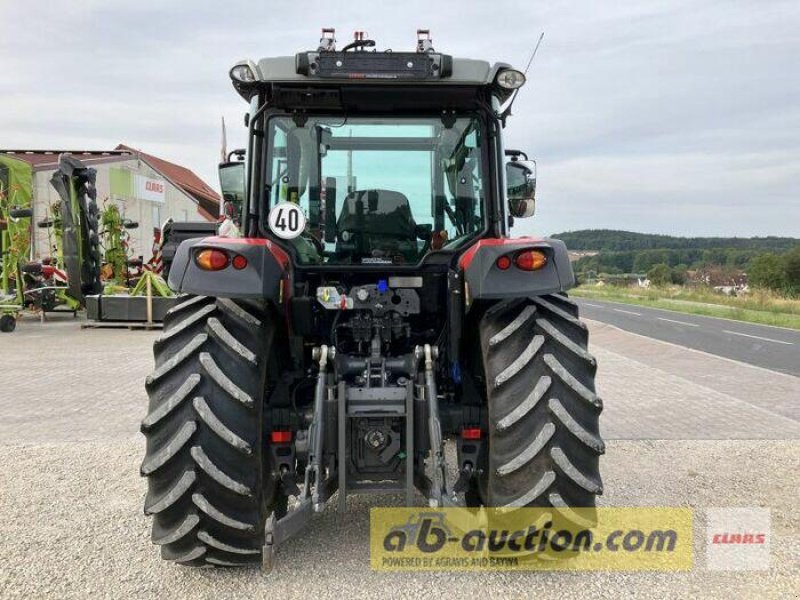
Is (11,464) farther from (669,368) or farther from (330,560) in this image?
(669,368)

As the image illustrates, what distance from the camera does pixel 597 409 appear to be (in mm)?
3031

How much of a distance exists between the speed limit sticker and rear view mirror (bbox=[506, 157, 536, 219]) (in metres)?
1.33

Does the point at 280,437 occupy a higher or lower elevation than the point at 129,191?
lower

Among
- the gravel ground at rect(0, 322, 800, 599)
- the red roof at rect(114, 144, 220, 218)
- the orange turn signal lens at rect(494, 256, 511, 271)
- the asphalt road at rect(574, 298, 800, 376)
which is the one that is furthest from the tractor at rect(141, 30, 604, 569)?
the red roof at rect(114, 144, 220, 218)

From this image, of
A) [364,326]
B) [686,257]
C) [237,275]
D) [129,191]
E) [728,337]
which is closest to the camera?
[237,275]

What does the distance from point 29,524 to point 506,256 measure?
10.7 ft

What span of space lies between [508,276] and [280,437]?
1.46m

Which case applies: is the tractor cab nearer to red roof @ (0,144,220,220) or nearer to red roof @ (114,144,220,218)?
red roof @ (0,144,220,220)

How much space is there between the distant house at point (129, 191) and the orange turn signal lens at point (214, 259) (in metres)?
18.5

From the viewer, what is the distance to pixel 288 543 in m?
3.62

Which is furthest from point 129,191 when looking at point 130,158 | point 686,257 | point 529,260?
point 686,257

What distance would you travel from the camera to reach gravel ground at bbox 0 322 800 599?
311cm

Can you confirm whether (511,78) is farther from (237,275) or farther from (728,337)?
(728,337)

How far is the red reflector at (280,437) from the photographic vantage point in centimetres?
342
